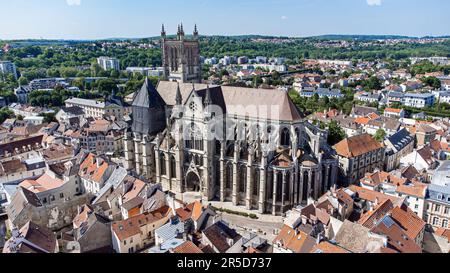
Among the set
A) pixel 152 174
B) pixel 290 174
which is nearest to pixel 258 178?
pixel 290 174

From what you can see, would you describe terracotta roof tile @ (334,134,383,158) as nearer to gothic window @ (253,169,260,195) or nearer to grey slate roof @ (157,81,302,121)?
grey slate roof @ (157,81,302,121)

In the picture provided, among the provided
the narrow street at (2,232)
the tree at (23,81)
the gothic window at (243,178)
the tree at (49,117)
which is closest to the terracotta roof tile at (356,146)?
the gothic window at (243,178)

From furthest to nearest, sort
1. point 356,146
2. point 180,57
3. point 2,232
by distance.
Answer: point 180,57 < point 356,146 < point 2,232

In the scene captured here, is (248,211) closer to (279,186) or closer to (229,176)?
(279,186)

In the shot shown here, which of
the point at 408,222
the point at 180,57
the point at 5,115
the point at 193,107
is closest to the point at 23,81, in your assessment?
the point at 5,115

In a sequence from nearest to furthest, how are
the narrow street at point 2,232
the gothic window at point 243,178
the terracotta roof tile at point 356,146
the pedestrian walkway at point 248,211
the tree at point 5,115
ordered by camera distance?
the narrow street at point 2,232 < the pedestrian walkway at point 248,211 < the gothic window at point 243,178 < the terracotta roof tile at point 356,146 < the tree at point 5,115

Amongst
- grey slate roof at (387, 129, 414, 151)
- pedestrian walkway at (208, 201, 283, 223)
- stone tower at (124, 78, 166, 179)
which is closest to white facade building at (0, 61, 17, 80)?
stone tower at (124, 78, 166, 179)

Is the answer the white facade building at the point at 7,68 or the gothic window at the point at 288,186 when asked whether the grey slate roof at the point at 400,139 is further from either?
the white facade building at the point at 7,68

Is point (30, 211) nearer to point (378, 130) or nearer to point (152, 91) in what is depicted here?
point (152, 91)
